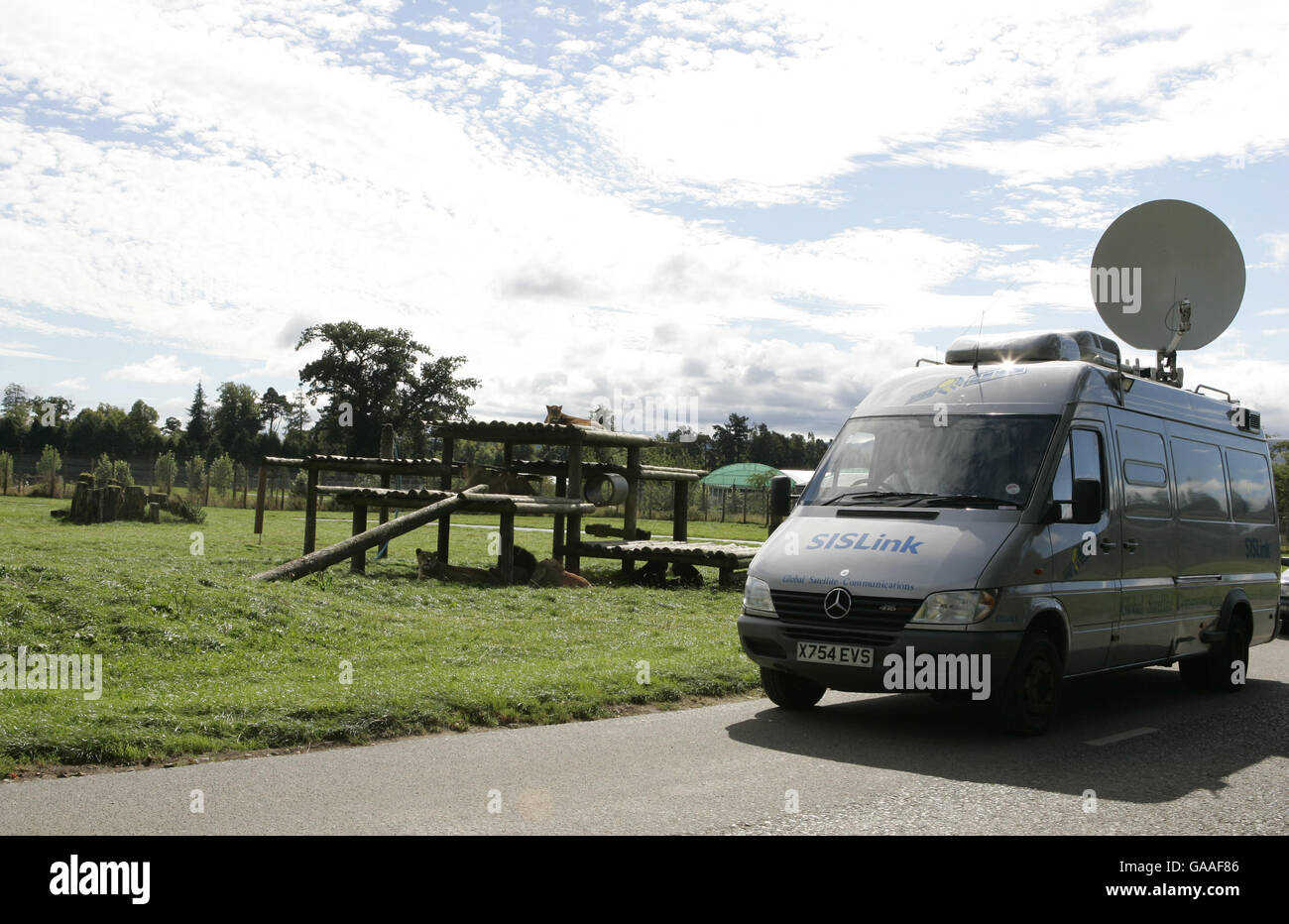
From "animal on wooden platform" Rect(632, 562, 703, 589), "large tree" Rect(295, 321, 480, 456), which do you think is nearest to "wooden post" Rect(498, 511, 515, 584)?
A: "animal on wooden platform" Rect(632, 562, 703, 589)

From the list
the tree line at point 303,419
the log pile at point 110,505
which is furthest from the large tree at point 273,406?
the log pile at point 110,505

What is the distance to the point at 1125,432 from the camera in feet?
31.4

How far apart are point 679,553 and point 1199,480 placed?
9.91 m

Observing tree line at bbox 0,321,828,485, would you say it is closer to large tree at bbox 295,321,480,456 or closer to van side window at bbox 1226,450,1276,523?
large tree at bbox 295,321,480,456

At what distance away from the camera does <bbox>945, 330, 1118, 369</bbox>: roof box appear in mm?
9805

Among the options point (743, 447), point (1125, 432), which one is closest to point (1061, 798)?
point (1125, 432)

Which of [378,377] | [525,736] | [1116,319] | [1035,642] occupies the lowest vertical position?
[525,736]

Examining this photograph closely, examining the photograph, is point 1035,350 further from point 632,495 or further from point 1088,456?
point 632,495

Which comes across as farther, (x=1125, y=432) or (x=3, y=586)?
(x=3, y=586)

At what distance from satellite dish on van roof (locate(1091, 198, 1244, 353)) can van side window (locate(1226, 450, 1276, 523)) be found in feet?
5.16

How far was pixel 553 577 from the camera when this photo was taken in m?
18.8

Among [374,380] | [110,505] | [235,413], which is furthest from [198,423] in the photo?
[110,505]

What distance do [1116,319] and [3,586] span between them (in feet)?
39.8
